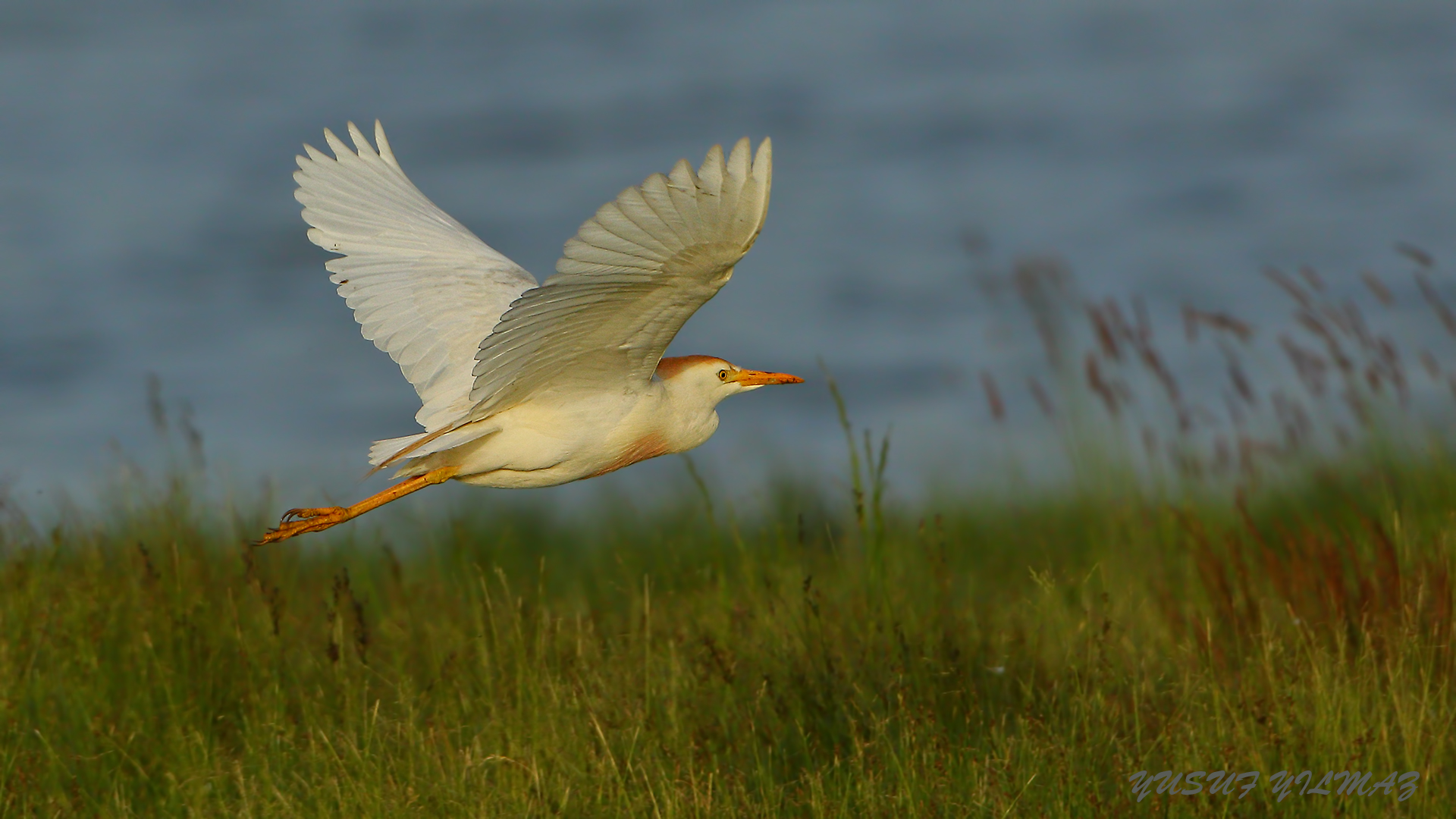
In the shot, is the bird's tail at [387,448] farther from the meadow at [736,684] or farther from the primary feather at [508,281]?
the meadow at [736,684]

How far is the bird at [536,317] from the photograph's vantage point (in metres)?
3.98

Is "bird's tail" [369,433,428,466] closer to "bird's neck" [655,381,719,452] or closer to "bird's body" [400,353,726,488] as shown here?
"bird's body" [400,353,726,488]

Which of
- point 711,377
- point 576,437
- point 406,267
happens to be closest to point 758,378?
point 711,377

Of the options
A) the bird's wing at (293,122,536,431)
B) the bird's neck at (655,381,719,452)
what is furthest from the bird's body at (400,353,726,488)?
the bird's wing at (293,122,536,431)

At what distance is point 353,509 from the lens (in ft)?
16.6

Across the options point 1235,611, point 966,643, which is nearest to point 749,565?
point 966,643

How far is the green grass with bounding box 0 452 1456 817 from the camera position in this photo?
430 centimetres

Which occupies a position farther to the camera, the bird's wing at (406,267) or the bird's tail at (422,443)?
the bird's wing at (406,267)

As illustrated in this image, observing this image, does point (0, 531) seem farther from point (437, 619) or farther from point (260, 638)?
point (437, 619)

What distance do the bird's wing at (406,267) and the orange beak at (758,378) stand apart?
1.09 metres

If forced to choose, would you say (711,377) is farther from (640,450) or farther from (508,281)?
(508,281)

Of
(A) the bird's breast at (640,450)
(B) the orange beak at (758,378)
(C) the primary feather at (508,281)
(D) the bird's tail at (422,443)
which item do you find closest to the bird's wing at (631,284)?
(C) the primary feather at (508,281)

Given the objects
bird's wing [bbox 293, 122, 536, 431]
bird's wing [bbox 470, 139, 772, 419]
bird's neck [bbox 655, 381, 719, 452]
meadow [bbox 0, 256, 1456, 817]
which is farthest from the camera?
bird's wing [bbox 293, 122, 536, 431]

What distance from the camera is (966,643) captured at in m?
5.38
